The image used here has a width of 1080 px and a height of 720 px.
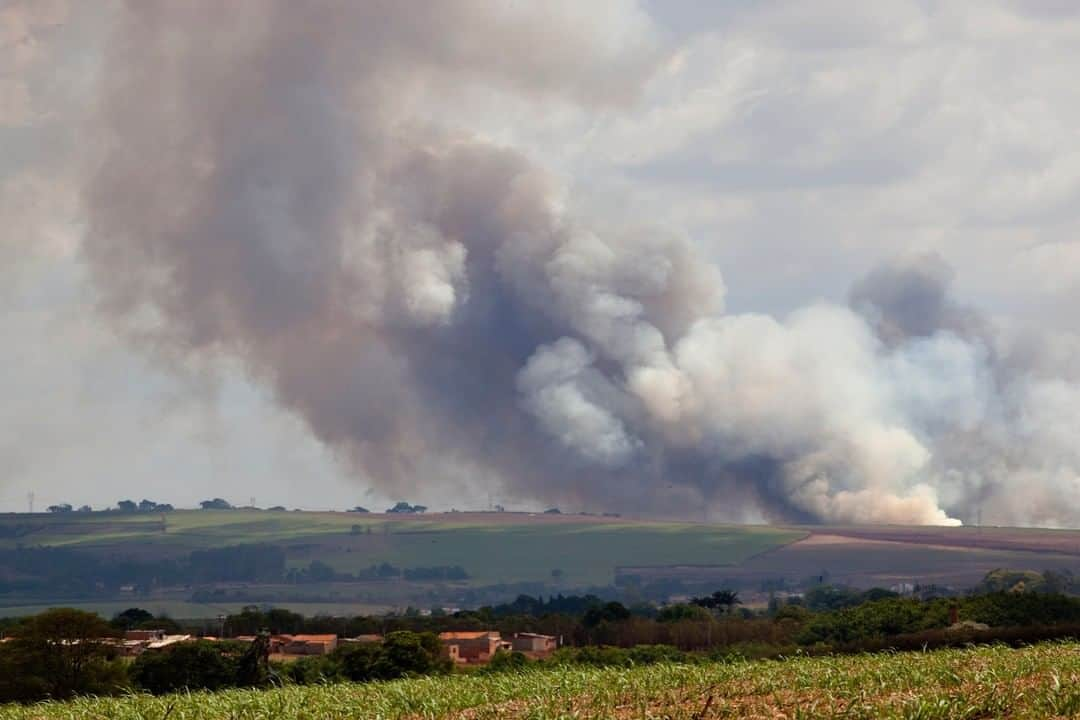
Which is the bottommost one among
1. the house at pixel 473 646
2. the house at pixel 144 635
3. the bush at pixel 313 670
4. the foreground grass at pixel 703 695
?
the house at pixel 473 646

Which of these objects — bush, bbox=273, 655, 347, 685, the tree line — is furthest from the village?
bush, bbox=273, 655, 347, 685

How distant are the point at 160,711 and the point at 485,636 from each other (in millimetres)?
157495

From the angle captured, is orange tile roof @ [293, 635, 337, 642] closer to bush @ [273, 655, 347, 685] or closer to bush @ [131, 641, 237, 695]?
bush @ [273, 655, 347, 685]

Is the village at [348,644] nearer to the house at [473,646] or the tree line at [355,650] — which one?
the house at [473,646]

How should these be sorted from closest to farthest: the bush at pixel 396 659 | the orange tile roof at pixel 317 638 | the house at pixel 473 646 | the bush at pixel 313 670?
the bush at pixel 396 659, the bush at pixel 313 670, the house at pixel 473 646, the orange tile roof at pixel 317 638

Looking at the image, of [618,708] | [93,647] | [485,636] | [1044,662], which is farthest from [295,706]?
[485,636]

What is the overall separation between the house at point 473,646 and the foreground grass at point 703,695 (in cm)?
11618

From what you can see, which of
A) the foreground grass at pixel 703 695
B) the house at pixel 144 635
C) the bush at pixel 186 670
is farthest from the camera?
the house at pixel 144 635

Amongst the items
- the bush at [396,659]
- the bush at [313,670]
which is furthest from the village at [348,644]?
the bush at [396,659]

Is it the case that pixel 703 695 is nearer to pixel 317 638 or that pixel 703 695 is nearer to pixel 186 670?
pixel 186 670

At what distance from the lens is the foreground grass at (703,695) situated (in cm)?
2900

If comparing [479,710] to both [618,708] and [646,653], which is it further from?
[646,653]

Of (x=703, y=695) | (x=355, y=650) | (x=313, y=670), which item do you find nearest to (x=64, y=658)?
(x=313, y=670)

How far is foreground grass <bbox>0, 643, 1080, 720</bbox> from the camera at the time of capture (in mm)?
29000
